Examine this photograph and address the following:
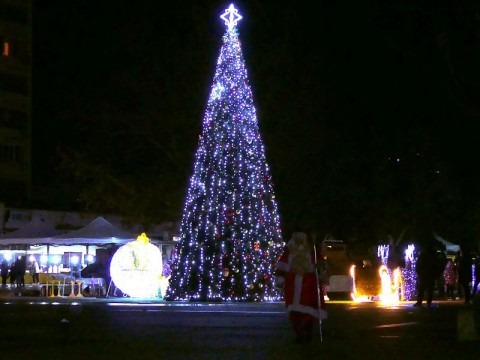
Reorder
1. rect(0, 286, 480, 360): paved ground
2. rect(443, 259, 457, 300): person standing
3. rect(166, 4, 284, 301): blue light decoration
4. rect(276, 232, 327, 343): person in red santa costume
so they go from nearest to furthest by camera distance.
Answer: rect(0, 286, 480, 360): paved ground < rect(276, 232, 327, 343): person in red santa costume < rect(166, 4, 284, 301): blue light decoration < rect(443, 259, 457, 300): person standing

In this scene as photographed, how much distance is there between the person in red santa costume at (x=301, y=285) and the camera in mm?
15328

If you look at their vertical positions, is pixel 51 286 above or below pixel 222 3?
below

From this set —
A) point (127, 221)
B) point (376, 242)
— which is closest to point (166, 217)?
point (127, 221)

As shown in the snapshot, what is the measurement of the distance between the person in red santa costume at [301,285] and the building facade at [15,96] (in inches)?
2772

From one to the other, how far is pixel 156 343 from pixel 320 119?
2698 centimetres

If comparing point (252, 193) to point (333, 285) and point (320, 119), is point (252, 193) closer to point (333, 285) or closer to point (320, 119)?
point (333, 285)

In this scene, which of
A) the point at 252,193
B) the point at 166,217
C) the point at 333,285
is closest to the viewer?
the point at 252,193

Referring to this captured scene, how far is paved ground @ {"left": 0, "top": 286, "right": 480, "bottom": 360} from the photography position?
1328 cm

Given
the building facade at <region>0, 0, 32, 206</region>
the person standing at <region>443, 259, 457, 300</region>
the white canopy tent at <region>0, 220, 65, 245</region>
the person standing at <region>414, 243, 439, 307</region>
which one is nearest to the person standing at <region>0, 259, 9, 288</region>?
the white canopy tent at <region>0, 220, 65, 245</region>

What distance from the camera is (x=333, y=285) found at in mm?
36750

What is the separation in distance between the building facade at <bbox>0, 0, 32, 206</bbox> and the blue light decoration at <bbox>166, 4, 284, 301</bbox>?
175ft

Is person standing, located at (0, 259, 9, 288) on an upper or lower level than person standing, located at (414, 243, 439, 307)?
upper

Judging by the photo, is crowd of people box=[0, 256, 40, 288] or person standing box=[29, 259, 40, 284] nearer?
crowd of people box=[0, 256, 40, 288]

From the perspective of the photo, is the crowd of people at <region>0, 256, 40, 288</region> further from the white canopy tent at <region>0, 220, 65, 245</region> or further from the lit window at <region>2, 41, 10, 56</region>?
the lit window at <region>2, 41, 10, 56</region>
